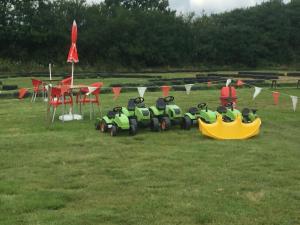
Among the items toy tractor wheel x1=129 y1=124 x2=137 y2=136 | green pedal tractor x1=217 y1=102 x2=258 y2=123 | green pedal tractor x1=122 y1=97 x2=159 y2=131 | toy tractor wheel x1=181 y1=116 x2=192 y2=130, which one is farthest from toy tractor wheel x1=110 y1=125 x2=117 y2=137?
green pedal tractor x1=217 y1=102 x2=258 y2=123

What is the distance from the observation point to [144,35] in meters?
46.4

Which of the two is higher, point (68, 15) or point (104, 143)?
point (68, 15)

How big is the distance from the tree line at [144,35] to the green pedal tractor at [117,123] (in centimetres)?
3417

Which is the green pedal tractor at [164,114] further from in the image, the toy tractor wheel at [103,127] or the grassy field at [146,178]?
the toy tractor wheel at [103,127]

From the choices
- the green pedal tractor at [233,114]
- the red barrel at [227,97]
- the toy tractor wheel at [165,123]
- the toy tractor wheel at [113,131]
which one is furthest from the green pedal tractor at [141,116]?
the red barrel at [227,97]

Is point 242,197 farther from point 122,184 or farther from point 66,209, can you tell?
point 66,209

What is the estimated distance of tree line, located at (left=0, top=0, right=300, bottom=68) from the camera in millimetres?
43500

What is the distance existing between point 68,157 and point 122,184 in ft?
5.65

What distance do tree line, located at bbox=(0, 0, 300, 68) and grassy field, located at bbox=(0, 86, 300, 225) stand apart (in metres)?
34.9

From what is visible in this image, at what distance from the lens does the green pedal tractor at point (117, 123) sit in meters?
8.90

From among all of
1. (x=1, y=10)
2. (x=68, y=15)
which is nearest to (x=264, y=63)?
(x=68, y=15)

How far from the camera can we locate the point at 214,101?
16.2 m

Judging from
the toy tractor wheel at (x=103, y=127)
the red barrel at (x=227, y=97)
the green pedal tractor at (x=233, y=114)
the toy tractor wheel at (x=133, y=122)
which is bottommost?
the toy tractor wheel at (x=103, y=127)

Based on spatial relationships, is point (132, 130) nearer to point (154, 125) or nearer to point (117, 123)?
point (117, 123)
